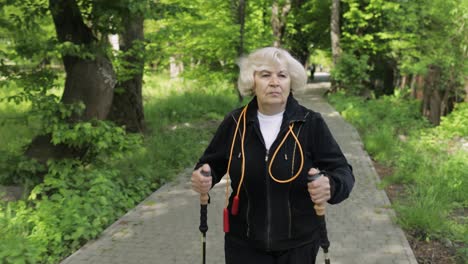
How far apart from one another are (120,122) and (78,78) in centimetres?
406

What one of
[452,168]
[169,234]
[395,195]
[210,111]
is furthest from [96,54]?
[210,111]

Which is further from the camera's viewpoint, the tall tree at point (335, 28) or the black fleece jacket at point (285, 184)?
the tall tree at point (335, 28)

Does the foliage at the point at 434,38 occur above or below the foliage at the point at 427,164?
above

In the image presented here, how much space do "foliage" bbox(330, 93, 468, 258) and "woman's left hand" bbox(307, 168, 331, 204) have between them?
3.66 metres

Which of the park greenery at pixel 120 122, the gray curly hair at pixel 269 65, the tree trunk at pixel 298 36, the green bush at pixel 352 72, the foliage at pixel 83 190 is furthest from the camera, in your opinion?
the tree trunk at pixel 298 36

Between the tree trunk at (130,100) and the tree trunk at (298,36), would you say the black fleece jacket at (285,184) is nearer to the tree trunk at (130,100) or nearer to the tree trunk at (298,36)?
the tree trunk at (130,100)

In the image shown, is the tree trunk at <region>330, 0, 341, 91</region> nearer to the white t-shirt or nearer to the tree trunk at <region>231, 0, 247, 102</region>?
the tree trunk at <region>231, 0, 247, 102</region>

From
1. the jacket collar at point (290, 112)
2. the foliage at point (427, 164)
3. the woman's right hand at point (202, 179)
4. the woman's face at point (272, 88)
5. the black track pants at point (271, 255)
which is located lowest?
the foliage at point (427, 164)

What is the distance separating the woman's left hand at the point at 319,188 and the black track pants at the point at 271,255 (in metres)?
0.43

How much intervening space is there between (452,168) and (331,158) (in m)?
6.31

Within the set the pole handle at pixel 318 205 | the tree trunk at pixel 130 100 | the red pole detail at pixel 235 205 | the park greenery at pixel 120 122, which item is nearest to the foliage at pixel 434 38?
the park greenery at pixel 120 122

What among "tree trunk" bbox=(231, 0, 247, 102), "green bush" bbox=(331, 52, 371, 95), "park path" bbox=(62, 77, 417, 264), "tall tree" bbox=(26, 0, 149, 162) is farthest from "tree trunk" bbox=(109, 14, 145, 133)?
"green bush" bbox=(331, 52, 371, 95)

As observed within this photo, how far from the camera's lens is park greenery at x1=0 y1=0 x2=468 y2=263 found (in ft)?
18.1

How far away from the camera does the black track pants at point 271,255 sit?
8.15 feet
